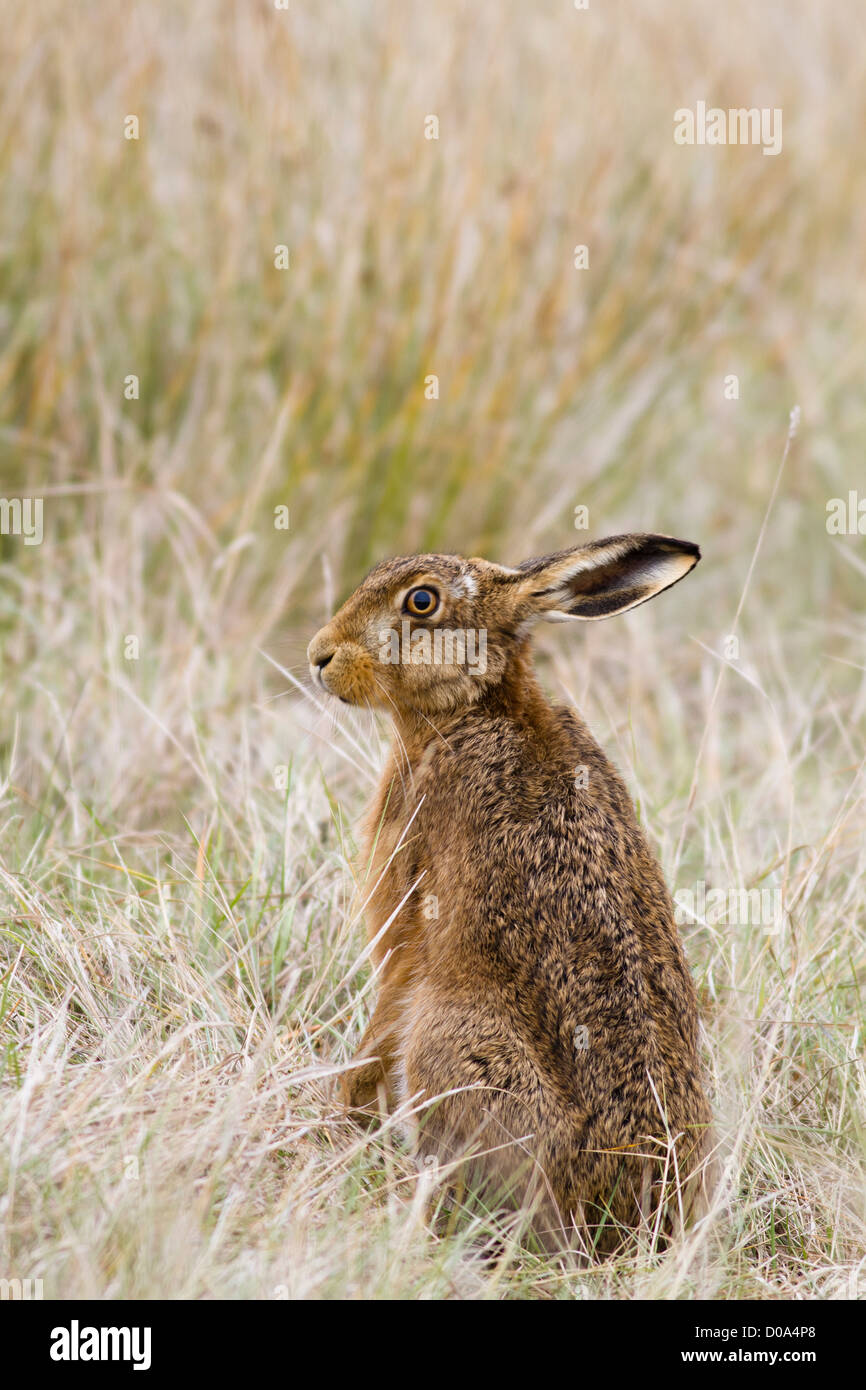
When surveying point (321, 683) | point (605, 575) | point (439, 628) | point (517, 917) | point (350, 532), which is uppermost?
point (350, 532)

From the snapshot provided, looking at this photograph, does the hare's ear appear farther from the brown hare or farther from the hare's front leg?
the hare's front leg

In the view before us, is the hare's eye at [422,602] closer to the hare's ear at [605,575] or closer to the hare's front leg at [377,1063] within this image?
the hare's ear at [605,575]

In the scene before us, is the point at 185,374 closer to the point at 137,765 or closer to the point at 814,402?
the point at 137,765

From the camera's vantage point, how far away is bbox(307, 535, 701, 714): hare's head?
3.90 meters

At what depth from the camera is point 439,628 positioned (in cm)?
394

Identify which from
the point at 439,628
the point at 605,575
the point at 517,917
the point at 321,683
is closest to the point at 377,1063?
the point at 517,917

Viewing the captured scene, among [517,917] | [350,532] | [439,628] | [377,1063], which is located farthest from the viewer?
[350,532]

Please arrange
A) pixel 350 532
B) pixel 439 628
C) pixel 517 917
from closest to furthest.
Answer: pixel 517 917, pixel 439 628, pixel 350 532

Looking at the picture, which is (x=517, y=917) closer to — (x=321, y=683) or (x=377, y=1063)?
(x=377, y=1063)

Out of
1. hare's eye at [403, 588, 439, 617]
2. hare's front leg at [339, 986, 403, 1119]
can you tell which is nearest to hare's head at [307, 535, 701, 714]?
hare's eye at [403, 588, 439, 617]

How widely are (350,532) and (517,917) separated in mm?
3264

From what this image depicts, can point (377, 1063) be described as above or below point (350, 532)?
below

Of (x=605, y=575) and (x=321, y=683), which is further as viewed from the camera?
(x=321, y=683)

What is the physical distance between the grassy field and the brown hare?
19 centimetres
